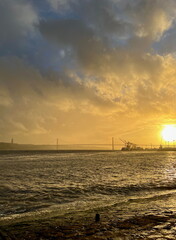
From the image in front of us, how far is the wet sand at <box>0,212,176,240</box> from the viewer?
782cm

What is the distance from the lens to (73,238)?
25.2ft

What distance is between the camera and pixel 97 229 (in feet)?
28.3

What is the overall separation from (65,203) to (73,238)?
27.2 ft

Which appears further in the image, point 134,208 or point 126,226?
point 134,208

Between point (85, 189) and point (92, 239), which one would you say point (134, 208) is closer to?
point (92, 239)

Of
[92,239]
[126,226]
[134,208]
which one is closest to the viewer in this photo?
[92,239]

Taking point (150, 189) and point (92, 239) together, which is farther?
point (150, 189)

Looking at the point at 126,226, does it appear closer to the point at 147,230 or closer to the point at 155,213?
the point at 147,230

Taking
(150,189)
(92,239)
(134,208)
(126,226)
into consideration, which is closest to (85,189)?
(150,189)

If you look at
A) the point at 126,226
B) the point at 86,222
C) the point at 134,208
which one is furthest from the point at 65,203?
the point at 126,226

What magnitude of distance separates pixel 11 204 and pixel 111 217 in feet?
25.9

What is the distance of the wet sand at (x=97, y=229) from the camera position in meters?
7.82

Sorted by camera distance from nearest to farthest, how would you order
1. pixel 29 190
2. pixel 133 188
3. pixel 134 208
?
pixel 134 208 → pixel 29 190 → pixel 133 188

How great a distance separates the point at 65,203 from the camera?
51.6ft
